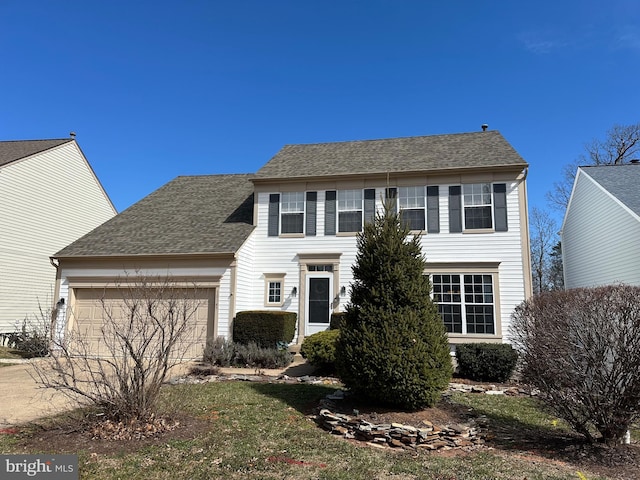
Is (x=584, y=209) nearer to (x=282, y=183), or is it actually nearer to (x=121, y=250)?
(x=282, y=183)

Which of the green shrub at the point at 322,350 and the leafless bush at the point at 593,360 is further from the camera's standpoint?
the green shrub at the point at 322,350

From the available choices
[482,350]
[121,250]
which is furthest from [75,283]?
[482,350]

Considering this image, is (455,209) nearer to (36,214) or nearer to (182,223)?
(182,223)

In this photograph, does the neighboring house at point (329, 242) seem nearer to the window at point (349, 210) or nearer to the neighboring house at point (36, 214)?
the window at point (349, 210)

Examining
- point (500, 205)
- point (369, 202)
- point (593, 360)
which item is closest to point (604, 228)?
point (500, 205)

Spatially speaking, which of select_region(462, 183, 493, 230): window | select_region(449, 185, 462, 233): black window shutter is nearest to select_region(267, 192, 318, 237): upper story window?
select_region(449, 185, 462, 233): black window shutter

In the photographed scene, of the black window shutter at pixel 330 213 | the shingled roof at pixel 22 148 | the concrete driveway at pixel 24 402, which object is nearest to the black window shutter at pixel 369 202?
the black window shutter at pixel 330 213

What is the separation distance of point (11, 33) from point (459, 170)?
13695 millimetres

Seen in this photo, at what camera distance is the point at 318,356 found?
10375 mm

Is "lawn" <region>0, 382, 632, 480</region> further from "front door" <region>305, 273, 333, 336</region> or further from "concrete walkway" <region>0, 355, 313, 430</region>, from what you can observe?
"front door" <region>305, 273, 333, 336</region>

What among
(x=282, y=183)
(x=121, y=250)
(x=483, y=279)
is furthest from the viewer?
(x=282, y=183)

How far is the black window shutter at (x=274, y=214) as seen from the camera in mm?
15133

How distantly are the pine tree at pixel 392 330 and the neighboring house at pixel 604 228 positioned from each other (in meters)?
11.0

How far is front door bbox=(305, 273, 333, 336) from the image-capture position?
14086mm
